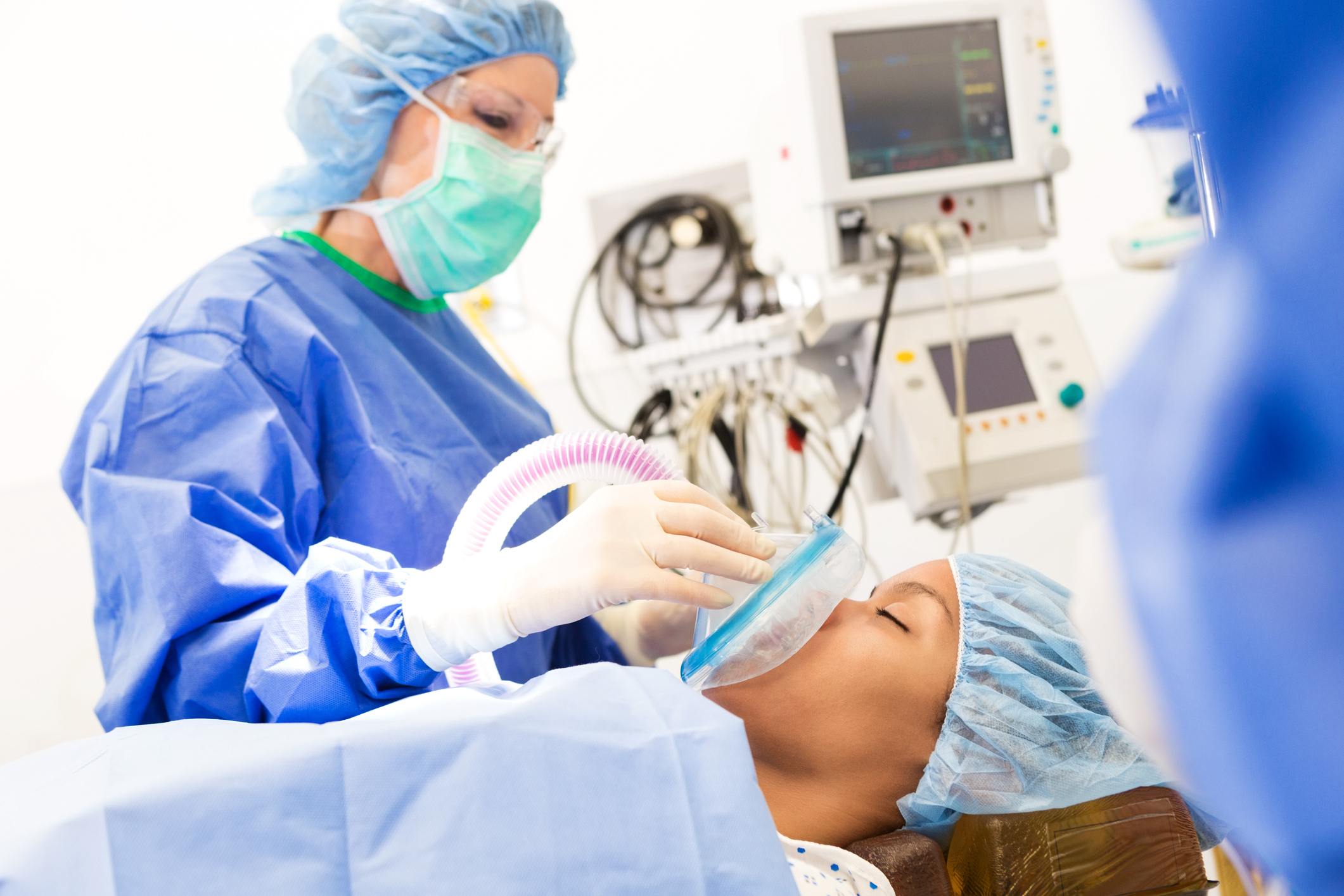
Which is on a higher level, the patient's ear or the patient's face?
the patient's face

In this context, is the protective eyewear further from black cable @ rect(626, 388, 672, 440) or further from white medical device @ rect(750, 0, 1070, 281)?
black cable @ rect(626, 388, 672, 440)

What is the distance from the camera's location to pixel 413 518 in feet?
3.69

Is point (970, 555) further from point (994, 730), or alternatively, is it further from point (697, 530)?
point (697, 530)

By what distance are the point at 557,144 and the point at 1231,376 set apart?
1.34 m

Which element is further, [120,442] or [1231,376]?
[120,442]

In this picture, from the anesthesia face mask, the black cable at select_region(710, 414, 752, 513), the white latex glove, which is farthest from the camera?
the black cable at select_region(710, 414, 752, 513)

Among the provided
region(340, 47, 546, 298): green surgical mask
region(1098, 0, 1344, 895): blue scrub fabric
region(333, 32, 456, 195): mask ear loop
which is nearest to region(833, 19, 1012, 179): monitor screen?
region(340, 47, 546, 298): green surgical mask

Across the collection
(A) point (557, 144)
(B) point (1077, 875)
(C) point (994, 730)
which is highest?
(A) point (557, 144)

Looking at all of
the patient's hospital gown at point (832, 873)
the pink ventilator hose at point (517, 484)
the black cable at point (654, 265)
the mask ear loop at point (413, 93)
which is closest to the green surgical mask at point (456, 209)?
the mask ear loop at point (413, 93)

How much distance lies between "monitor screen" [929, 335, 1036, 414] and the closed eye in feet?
2.39

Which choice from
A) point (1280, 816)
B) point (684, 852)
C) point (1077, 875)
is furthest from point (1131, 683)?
point (1077, 875)

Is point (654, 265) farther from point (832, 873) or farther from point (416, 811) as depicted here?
point (416, 811)

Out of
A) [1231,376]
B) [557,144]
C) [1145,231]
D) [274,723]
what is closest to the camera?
[1231,376]

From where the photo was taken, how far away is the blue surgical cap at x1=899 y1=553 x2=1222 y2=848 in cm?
99
